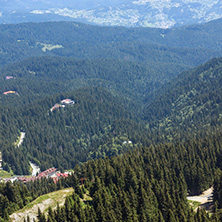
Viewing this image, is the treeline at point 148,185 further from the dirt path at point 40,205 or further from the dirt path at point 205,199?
the dirt path at point 40,205

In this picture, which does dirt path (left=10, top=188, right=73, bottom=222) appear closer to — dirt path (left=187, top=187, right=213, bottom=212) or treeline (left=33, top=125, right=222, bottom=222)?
treeline (left=33, top=125, right=222, bottom=222)

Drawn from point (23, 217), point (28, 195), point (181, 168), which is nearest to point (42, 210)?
point (23, 217)

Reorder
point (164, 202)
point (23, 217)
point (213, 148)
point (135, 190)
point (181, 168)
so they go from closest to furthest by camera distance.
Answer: point (23, 217), point (164, 202), point (135, 190), point (181, 168), point (213, 148)

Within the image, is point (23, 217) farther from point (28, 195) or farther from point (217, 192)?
point (217, 192)

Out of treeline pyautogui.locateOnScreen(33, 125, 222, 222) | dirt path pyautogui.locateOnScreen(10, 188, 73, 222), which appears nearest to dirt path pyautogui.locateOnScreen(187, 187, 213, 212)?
treeline pyautogui.locateOnScreen(33, 125, 222, 222)

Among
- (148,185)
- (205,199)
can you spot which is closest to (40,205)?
(148,185)

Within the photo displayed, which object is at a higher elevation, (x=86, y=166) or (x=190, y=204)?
(x=86, y=166)

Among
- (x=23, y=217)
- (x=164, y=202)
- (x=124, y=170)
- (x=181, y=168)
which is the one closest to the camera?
(x=23, y=217)
